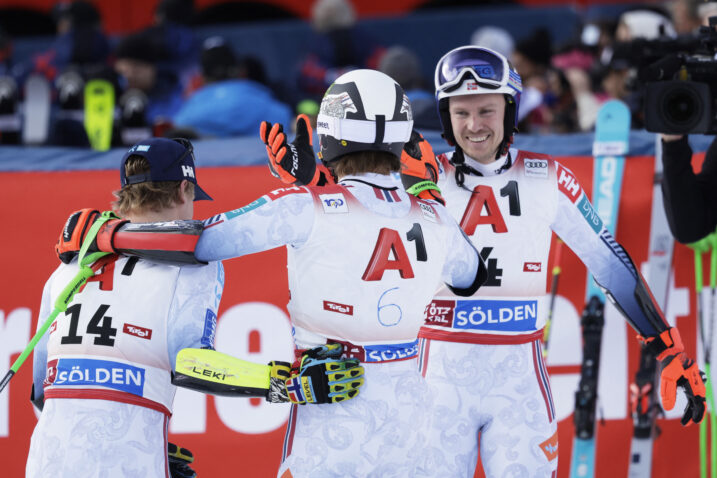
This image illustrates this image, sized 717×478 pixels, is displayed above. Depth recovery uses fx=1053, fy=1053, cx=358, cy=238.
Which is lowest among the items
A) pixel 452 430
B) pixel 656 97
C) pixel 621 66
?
pixel 452 430

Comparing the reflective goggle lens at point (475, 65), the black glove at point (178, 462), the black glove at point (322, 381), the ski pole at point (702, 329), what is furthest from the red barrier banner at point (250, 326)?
the black glove at point (322, 381)

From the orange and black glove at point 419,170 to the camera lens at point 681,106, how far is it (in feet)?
4.89

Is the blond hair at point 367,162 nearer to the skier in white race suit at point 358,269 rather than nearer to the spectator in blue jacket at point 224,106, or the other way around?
the skier in white race suit at point 358,269

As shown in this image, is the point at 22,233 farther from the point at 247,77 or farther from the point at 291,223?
the point at 247,77

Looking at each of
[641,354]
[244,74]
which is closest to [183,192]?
[641,354]

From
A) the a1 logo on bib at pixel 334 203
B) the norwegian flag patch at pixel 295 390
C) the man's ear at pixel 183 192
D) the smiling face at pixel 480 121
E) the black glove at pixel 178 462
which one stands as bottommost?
the black glove at pixel 178 462

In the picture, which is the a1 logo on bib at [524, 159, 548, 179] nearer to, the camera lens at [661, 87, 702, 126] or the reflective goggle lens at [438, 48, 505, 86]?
the reflective goggle lens at [438, 48, 505, 86]

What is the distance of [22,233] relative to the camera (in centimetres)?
621

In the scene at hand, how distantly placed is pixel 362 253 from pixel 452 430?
1.34 meters

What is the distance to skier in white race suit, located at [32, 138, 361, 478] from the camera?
12.4 feet

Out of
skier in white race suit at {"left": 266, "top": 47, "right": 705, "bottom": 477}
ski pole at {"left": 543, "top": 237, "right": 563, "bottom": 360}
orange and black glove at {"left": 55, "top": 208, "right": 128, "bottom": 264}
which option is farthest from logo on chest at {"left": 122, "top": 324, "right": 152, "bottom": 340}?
ski pole at {"left": 543, "top": 237, "right": 563, "bottom": 360}

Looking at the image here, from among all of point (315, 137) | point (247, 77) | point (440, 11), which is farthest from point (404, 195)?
point (440, 11)

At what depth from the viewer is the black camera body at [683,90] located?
18.2ft

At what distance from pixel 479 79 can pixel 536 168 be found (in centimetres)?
52
